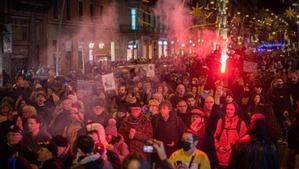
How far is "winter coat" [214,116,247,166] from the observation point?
7703 millimetres

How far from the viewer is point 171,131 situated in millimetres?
8031

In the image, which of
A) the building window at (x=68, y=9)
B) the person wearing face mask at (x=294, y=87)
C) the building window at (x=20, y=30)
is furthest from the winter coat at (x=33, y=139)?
the building window at (x=68, y=9)

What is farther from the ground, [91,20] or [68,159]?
[91,20]

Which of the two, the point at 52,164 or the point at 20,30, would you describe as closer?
the point at 52,164

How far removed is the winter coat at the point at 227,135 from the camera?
770 centimetres

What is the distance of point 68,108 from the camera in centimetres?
852

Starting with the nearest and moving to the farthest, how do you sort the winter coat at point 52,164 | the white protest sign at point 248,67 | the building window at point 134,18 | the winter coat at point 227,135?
the winter coat at point 52,164 → the winter coat at point 227,135 → the white protest sign at point 248,67 → the building window at point 134,18

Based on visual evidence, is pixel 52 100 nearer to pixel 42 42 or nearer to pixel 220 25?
pixel 220 25

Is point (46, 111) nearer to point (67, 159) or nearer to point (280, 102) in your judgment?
point (67, 159)

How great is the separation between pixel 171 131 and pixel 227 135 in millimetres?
847

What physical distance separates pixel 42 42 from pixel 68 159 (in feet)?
107

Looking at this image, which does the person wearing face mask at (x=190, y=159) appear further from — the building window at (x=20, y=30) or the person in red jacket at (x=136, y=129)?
the building window at (x=20, y=30)

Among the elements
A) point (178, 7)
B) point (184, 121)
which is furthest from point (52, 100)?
point (178, 7)

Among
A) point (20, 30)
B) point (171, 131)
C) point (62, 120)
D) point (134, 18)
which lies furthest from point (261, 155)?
point (134, 18)
